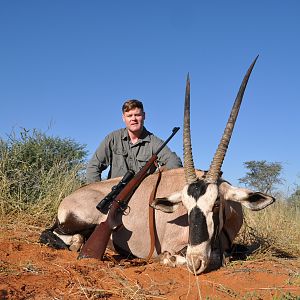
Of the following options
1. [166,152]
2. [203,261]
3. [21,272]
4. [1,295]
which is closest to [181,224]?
[203,261]

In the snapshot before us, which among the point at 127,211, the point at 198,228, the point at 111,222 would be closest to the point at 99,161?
the point at 127,211

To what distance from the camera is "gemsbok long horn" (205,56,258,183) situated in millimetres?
3855

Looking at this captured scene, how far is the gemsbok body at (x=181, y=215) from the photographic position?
3541mm

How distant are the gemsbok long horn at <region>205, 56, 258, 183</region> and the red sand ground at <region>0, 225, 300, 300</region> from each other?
79 centimetres

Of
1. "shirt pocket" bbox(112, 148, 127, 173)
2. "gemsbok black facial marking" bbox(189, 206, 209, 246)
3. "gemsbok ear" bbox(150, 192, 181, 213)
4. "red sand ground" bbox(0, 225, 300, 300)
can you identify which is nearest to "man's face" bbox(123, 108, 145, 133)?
"shirt pocket" bbox(112, 148, 127, 173)

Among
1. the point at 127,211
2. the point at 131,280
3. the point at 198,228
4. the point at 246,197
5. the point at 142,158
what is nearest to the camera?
the point at 131,280

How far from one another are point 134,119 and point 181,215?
5.68ft

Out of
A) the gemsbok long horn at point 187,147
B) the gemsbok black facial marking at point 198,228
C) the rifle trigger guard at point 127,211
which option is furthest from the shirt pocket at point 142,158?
the gemsbok black facial marking at point 198,228

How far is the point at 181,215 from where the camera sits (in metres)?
4.34

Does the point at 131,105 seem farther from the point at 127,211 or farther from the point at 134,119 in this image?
the point at 127,211

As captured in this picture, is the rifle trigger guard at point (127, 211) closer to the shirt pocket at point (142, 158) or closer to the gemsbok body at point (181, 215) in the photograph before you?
the gemsbok body at point (181, 215)

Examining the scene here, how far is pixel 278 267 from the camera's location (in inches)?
150

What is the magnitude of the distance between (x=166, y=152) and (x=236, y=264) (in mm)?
1805

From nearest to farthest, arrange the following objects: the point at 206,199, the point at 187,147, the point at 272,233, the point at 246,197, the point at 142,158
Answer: the point at 206,199
the point at 246,197
the point at 187,147
the point at 142,158
the point at 272,233
